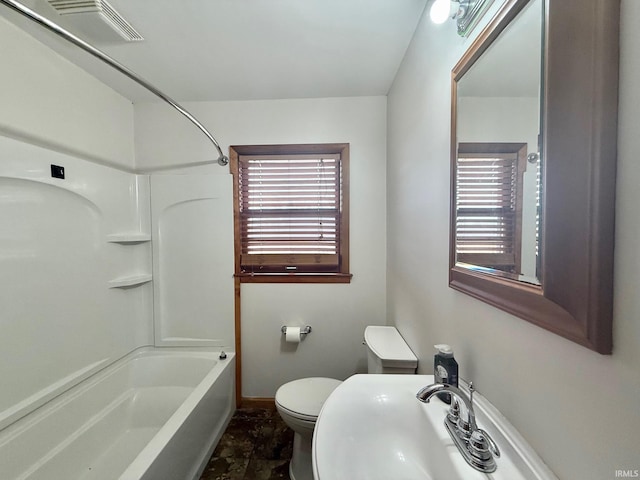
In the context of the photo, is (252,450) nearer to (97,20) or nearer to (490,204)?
(490,204)

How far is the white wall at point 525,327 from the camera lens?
39 cm

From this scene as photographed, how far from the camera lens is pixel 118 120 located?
183 centimetres

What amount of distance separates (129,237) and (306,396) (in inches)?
65.9

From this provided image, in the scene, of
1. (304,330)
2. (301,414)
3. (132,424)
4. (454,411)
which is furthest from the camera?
(304,330)

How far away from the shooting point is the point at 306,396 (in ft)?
4.72

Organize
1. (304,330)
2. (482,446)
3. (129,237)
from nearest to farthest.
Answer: (482,446), (129,237), (304,330)

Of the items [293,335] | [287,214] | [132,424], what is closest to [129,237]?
[287,214]

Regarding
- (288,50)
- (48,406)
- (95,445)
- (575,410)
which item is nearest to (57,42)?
(288,50)

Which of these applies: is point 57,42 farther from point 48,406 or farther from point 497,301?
point 497,301

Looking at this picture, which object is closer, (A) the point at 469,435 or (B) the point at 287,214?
(A) the point at 469,435

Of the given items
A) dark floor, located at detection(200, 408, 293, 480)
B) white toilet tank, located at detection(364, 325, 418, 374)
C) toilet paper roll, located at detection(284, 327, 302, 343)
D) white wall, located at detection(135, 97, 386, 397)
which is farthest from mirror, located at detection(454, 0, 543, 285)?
dark floor, located at detection(200, 408, 293, 480)

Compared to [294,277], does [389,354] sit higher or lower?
lower

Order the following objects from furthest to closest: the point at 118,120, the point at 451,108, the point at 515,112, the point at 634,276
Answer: the point at 118,120 → the point at 451,108 → the point at 515,112 → the point at 634,276

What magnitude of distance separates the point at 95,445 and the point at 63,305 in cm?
86
